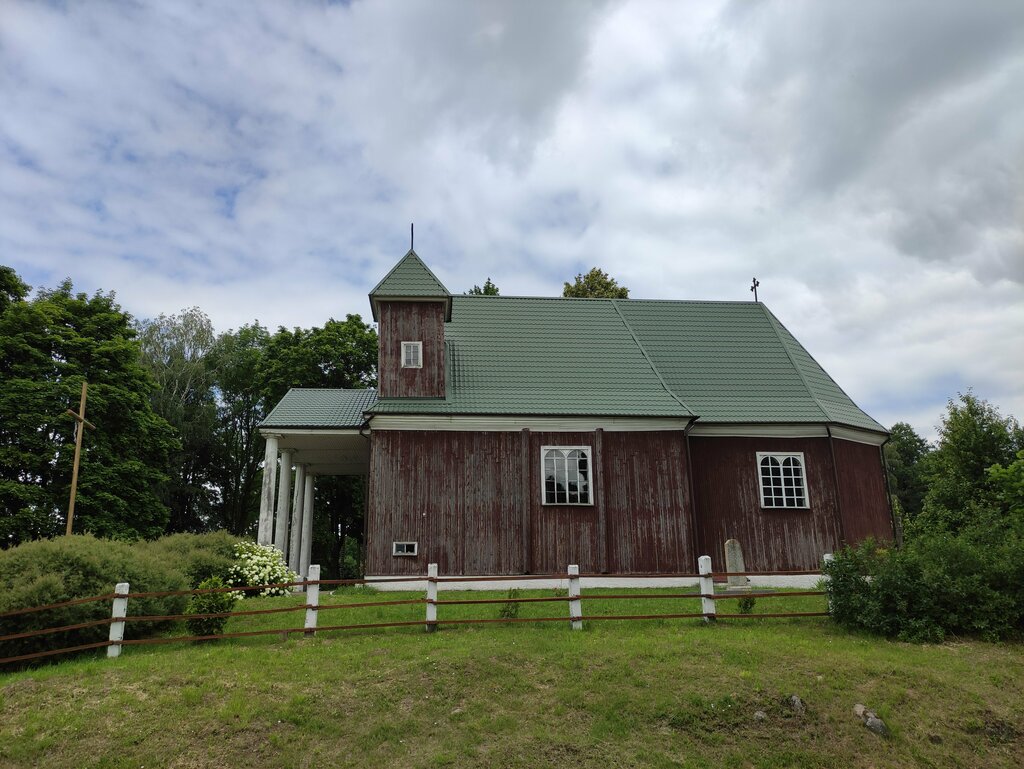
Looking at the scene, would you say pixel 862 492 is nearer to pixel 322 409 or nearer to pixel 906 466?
pixel 322 409

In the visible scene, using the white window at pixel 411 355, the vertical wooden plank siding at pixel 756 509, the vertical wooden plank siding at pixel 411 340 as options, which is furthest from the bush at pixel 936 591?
the white window at pixel 411 355

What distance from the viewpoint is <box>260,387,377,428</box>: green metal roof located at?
19.5 m

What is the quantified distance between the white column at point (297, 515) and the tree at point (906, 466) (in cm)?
4460

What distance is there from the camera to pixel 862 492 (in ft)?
67.3

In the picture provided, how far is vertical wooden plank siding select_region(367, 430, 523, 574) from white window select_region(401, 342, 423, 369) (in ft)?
6.24

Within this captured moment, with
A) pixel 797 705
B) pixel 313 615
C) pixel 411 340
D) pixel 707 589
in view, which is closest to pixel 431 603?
pixel 313 615

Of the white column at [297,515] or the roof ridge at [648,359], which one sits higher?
the roof ridge at [648,359]

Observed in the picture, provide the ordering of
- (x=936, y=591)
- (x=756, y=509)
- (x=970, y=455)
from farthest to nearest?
(x=970, y=455) < (x=756, y=509) < (x=936, y=591)

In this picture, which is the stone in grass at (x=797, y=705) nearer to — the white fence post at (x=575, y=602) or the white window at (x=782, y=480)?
the white fence post at (x=575, y=602)

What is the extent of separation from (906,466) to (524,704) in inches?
2306

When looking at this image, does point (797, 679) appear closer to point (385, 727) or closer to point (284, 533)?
point (385, 727)

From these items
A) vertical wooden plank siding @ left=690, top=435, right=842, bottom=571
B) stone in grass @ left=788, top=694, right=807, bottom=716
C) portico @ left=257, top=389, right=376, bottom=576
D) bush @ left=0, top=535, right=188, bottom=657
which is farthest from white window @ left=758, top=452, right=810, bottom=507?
bush @ left=0, top=535, right=188, bottom=657

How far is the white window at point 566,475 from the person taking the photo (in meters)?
18.5

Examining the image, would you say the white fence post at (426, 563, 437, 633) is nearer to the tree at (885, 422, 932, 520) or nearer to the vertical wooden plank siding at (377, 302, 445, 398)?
the vertical wooden plank siding at (377, 302, 445, 398)
